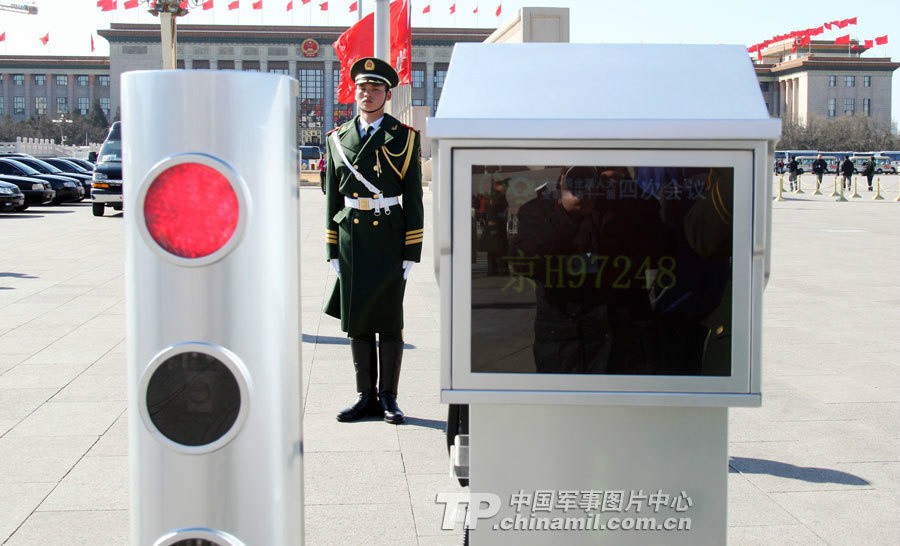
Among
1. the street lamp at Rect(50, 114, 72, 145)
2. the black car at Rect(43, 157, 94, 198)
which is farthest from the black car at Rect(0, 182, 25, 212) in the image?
the street lamp at Rect(50, 114, 72, 145)

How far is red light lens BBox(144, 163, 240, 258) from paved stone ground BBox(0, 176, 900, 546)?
227cm

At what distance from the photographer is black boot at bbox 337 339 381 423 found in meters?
5.38

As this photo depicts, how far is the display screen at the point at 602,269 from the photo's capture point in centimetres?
259

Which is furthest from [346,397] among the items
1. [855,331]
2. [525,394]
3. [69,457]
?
[855,331]

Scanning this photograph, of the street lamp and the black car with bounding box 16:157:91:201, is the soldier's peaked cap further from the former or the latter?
the street lamp

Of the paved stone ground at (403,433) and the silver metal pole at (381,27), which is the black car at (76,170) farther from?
the paved stone ground at (403,433)

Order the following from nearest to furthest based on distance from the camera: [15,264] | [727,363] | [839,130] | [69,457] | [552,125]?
[552,125] → [727,363] → [69,457] → [15,264] → [839,130]

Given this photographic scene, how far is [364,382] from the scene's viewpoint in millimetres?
5469

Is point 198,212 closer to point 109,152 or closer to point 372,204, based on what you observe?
point 372,204

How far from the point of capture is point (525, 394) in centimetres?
262

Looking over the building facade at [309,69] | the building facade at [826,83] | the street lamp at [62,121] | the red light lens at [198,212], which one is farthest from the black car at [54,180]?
the building facade at [826,83]

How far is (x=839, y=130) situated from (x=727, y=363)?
108 m

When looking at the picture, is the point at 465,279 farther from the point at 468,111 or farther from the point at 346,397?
the point at 346,397

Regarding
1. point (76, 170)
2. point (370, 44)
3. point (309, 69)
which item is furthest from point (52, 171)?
point (309, 69)
